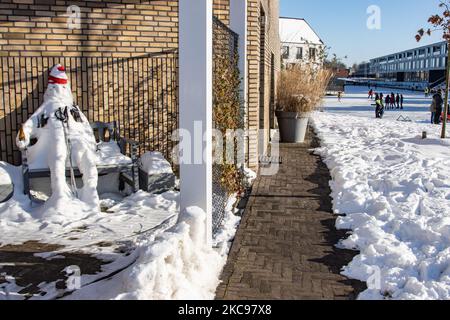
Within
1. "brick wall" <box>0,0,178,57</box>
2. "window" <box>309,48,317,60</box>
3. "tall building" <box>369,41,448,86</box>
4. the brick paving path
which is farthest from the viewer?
"tall building" <box>369,41,448,86</box>

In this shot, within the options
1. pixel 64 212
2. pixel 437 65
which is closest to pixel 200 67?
pixel 64 212

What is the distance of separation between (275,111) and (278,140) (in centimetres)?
80

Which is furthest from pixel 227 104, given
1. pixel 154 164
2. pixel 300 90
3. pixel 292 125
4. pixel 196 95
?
pixel 300 90

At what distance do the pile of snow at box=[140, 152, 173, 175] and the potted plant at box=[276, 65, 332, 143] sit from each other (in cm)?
598

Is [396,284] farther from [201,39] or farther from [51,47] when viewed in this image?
[51,47]

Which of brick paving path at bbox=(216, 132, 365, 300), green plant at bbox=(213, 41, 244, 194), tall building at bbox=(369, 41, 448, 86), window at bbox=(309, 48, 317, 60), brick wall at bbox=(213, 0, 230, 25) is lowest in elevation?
brick paving path at bbox=(216, 132, 365, 300)

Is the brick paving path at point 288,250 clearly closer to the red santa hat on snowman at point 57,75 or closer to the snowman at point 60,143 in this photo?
the snowman at point 60,143

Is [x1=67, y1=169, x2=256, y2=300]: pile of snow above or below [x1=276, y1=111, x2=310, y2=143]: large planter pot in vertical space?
below

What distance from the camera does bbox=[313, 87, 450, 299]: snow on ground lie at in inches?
145

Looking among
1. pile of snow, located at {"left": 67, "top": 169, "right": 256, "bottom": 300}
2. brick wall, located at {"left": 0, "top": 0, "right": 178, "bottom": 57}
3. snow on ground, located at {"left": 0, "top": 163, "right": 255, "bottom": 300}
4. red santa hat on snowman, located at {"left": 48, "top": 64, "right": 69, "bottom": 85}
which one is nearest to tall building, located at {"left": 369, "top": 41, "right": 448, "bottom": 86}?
brick wall, located at {"left": 0, "top": 0, "right": 178, "bottom": 57}

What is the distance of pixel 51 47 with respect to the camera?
683 cm

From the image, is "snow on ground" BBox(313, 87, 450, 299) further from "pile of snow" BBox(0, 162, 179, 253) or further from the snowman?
the snowman

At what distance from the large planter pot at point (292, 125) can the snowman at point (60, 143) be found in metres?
6.54

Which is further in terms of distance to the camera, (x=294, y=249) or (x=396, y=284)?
(x=294, y=249)
